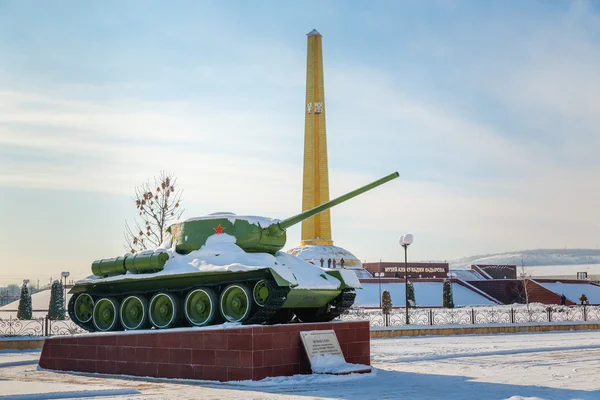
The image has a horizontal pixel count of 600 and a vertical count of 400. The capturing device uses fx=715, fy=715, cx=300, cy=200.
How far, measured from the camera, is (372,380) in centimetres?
1326

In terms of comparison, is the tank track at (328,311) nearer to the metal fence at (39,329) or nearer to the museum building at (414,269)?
the metal fence at (39,329)

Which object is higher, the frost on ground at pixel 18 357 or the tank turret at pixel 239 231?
the tank turret at pixel 239 231

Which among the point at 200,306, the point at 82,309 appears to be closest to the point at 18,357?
the point at 82,309

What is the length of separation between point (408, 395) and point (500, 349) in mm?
9287

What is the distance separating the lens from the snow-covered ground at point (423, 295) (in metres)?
49.3

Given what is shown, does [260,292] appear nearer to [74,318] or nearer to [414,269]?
[74,318]

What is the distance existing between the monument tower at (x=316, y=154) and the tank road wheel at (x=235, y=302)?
1604 inches

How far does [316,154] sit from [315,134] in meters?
1.59

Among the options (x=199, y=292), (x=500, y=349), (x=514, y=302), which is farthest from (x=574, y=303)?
(x=199, y=292)

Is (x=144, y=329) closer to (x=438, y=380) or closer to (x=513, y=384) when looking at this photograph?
(x=438, y=380)

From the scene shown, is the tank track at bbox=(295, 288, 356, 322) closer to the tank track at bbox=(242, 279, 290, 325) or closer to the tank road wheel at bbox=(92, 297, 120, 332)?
the tank track at bbox=(242, 279, 290, 325)

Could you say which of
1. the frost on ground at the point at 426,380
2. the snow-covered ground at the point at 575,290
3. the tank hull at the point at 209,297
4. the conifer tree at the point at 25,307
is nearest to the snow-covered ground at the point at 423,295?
the snow-covered ground at the point at 575,290

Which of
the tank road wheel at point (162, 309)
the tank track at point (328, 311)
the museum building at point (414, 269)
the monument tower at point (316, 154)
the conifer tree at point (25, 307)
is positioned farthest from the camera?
the museum building at point (414, 269)

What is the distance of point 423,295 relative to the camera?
5162 centimetres
